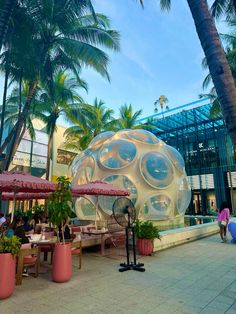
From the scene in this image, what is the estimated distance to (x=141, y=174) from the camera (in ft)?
43.4

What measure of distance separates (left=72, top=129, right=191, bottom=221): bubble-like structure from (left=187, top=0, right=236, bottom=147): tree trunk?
9.72 m

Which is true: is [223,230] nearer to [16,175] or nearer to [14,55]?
[16,175]

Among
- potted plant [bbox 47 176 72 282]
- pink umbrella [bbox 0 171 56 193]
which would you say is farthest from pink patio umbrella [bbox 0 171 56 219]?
potted plant [bbox 47 176 72 282]

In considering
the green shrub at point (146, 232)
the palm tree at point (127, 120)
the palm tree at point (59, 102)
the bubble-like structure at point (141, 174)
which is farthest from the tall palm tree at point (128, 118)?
the green shrub at point (146, 232)

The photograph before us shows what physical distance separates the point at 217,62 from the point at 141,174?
9840mm

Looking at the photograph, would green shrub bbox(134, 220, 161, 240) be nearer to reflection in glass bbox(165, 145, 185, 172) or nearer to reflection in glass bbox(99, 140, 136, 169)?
reflection in glass bbox(99, 140, 136, 169)

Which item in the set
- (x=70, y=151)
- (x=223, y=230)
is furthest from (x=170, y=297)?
(x=70, y=151)

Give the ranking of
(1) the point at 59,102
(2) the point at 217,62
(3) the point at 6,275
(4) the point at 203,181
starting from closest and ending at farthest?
(2) the point at 217,62, (3) the point at 6,275, (1) the point at 59,102, (4) the point at 203,181

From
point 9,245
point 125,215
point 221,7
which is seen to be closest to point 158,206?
point 125,215

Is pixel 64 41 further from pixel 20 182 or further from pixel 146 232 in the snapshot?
pixel 146 232

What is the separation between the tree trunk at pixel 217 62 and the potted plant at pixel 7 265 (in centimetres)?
431

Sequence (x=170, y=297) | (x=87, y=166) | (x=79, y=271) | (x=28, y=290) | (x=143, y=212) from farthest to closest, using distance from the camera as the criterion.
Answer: (x=87, y=166)
(x=143, y=212)
(x=79, y=271)
(x=28, y=290)
(x=170, y=297)

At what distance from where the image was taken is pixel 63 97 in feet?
→ 64.3

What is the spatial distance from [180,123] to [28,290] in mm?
30274
